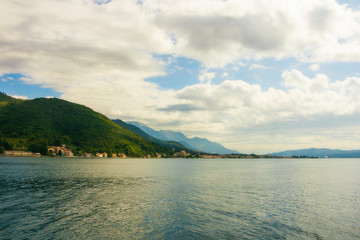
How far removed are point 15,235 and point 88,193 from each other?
2961 centimetres

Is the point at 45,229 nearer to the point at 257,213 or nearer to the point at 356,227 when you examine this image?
the point at 257,213

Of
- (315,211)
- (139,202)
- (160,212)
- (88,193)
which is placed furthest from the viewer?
(88,193)

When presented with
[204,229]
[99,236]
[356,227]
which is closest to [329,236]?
[356,227]

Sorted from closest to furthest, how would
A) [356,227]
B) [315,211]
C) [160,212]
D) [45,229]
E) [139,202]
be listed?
[45,229], [356,227], [160,212], [315,211], [139,202]

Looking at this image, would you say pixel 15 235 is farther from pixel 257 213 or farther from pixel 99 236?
pixel 257 213

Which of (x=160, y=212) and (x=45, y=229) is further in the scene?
(x=160, y=212)

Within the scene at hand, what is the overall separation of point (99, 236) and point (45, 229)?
8.13m

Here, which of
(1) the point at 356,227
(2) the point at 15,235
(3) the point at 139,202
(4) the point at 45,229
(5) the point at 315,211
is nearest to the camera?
(2) the point at 15,235

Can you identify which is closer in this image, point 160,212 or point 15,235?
point 15,235

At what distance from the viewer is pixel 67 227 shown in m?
31.1

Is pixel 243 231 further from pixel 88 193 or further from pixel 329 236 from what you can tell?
pixel 88 193

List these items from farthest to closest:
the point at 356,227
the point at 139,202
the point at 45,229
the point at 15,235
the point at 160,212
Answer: the point at 139,202
the point at 160,212
the point at 356,227
the point at 45,229
the point at 15,235

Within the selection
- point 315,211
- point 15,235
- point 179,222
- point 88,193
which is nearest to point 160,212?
point 179,222

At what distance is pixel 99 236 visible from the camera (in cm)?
2833
